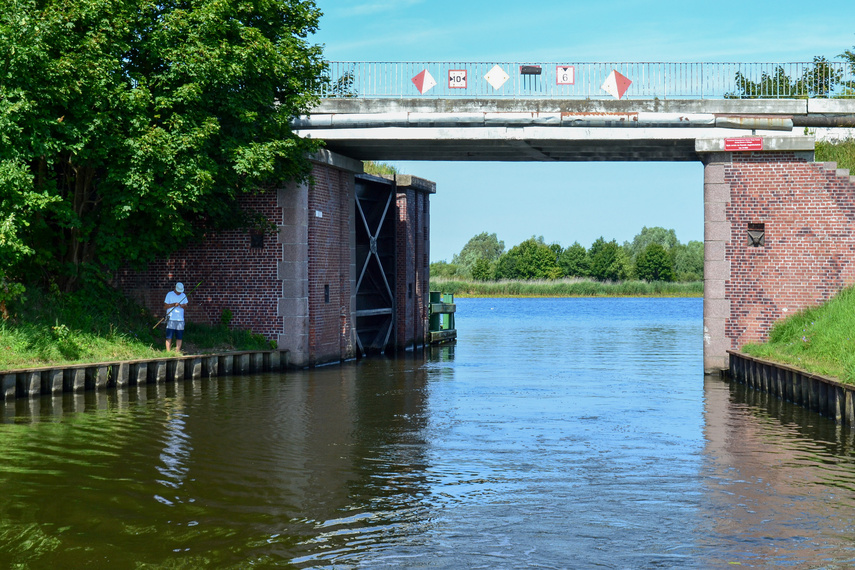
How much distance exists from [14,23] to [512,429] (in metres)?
12.1

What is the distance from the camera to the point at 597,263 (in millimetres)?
114438

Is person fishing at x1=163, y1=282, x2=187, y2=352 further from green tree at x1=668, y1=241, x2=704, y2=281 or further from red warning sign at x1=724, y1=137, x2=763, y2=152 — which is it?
green tree at x1=668, y1=241, x2=704, y2=281

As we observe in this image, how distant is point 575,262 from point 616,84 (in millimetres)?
97074

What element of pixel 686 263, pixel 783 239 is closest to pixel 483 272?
pixel 686 263

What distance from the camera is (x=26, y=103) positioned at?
17906mm

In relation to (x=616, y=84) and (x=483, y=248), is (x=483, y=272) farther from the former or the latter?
(x=616, y=84)

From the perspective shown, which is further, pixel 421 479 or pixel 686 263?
pixel 686 263

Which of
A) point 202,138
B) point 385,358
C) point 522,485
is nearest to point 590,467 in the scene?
point 522,485

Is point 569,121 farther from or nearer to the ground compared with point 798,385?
farther from the ground

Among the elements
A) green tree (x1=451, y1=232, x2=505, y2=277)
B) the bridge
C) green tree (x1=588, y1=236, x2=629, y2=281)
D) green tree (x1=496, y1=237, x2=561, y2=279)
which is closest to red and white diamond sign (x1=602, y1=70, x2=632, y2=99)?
the bridge

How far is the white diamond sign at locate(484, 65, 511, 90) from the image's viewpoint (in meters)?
24.1

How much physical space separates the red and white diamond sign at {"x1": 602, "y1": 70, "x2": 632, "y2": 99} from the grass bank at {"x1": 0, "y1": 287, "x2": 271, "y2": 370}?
11.0 meters

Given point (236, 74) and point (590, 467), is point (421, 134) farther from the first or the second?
point (590, 467)

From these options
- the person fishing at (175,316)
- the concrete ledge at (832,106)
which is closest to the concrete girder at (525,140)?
the concrete ledge at (832,106)
